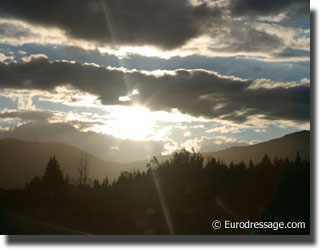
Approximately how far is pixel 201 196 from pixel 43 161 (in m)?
10.2

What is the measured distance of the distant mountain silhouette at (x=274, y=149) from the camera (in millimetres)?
13641

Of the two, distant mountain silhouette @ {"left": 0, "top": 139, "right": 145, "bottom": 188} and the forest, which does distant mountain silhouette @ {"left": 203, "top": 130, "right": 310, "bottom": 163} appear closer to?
the forest

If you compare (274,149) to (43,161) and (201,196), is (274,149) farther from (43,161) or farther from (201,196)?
(43,161)

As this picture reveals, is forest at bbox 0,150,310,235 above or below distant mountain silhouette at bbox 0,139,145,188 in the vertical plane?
below

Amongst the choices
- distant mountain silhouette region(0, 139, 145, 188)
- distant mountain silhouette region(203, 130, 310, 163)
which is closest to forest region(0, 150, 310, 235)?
distant mountain silhouette region(203, 130, 310, 163)

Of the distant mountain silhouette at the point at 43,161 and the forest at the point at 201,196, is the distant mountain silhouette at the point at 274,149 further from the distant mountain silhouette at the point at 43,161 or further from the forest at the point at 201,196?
the distant mountain silhouette at the point at 43,161

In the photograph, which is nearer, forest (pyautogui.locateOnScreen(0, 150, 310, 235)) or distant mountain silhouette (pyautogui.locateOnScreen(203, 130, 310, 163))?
distant mountain silhouette (pyautogui.locateOnScreen(203, 130, 310, 163))

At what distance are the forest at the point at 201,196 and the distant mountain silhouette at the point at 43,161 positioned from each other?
1129 mm

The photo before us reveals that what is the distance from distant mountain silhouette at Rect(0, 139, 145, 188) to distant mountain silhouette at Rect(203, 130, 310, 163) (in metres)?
5.80

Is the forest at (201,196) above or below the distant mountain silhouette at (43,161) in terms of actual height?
below

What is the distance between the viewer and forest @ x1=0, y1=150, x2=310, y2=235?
13766mm

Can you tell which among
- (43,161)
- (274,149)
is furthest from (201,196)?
(43,161)

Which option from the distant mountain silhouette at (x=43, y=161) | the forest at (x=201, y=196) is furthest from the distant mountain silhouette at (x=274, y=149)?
the distant mountain silhouette at (x=43, y=161)

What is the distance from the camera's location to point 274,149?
14.9 m
